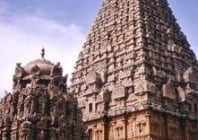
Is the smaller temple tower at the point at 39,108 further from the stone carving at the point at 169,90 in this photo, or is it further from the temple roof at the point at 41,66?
the stone carving at the point at 169,90

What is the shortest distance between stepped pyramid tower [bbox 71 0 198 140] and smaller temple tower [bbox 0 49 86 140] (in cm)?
1173

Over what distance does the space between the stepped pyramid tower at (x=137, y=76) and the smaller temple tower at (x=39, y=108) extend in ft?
38.5

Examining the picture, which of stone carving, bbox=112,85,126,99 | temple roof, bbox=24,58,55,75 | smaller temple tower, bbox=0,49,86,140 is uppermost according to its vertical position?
stone carving, bbox=112,85,126,99

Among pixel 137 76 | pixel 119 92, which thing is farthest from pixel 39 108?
pixel 137 76

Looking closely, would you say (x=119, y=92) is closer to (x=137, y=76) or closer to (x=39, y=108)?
(x=137, y=76)

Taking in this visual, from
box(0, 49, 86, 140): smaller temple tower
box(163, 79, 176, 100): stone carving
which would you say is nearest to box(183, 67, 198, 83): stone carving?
box(163, 79, 176, 100): stone carving

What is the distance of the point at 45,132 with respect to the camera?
880 inches

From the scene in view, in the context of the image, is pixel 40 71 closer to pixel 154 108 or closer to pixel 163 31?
pixel 154 108

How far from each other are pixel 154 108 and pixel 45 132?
1433 centimetres

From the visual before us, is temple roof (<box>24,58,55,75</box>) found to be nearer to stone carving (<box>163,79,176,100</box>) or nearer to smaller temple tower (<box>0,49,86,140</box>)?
smaller temple tower (<box>0,49,86,140</box>)

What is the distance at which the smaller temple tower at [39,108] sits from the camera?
73.2ft

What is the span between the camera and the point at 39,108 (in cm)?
2294

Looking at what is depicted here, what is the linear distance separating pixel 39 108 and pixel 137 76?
15.9 meters

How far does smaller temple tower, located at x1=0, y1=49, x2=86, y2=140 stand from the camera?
22.3 meters
